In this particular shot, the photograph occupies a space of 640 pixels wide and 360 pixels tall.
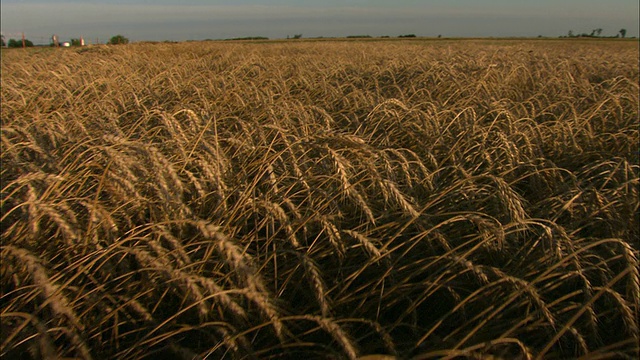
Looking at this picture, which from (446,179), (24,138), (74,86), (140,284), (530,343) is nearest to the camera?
(530,343)

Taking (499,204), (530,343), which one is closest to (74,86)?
(499,204)

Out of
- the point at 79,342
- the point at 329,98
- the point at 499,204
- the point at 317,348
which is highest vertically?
the point at 329,98

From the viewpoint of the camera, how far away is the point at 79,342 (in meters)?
1.03

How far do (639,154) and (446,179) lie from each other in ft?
3.56

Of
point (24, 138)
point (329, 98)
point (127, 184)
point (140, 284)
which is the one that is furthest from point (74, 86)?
point (140, 284)

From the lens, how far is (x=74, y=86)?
4.36m

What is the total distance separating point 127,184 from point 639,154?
2533 millimetres

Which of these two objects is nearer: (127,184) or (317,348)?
(317,348)

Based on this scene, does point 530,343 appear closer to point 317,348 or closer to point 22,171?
point 317,348

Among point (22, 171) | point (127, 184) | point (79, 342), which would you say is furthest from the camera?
point (22, 171)

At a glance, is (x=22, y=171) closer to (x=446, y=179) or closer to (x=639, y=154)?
(x=446, y=179)

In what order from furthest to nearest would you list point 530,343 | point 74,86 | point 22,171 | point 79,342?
point 74,86 → point 22,171 → point 530,343 → point 79,342

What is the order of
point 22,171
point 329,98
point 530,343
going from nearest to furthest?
point 530,343, point 22,171, point 329,98

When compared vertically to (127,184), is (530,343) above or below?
below
